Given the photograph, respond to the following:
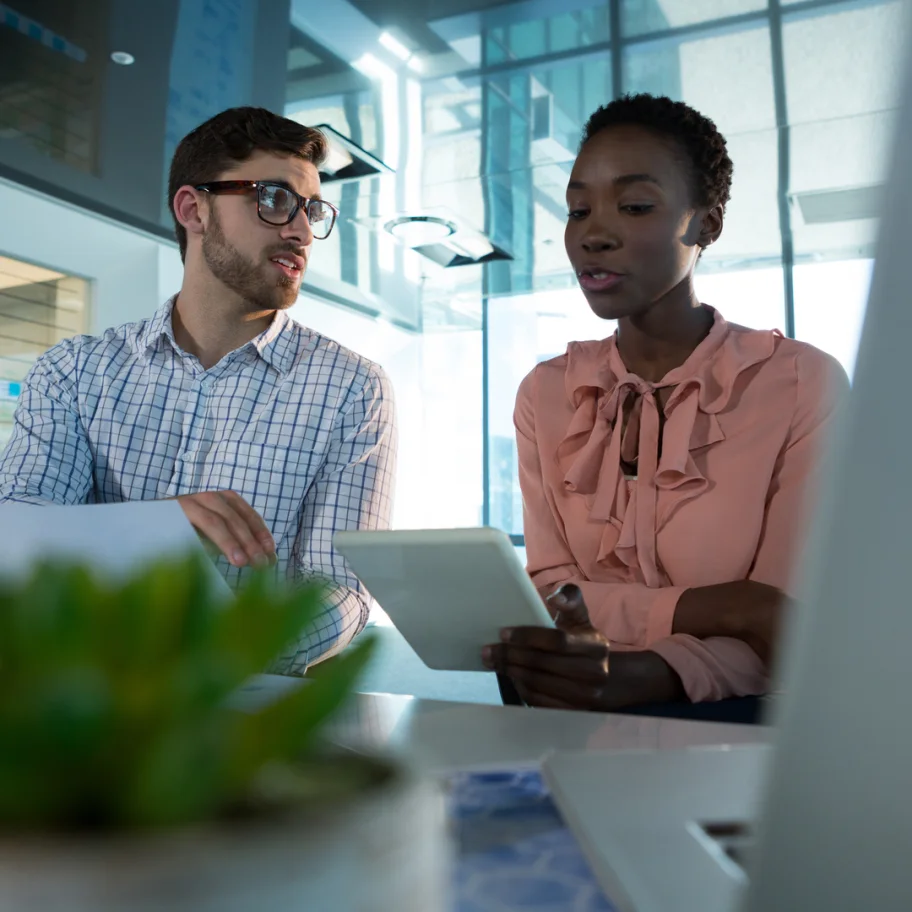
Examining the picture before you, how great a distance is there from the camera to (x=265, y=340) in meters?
1.85

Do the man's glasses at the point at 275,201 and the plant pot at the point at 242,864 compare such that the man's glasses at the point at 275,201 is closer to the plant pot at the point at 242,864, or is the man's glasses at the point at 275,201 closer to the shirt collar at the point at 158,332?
the shirt collar at the point at 158,332

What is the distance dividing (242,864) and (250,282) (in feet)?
6.28

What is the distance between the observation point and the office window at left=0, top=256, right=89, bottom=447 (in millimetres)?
4473

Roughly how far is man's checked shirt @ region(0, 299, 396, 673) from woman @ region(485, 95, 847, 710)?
34cm

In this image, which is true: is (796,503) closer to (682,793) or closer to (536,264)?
(682,793)

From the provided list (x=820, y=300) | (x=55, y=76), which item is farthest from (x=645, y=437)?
(x=820, y=300)

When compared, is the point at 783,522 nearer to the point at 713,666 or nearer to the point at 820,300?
the point at 713,666

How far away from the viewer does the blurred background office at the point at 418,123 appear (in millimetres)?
3344

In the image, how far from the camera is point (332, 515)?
1698 millimetres

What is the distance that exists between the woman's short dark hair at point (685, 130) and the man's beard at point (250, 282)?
0.75 metres

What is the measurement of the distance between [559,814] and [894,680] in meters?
0.31

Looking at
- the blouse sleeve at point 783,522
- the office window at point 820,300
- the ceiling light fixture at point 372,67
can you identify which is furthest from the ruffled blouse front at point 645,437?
the office window at point 820,300

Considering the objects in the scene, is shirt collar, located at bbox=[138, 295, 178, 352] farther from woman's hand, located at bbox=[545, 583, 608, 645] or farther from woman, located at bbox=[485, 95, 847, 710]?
woman's hand, located at bbox=[545, 583, 608, 645]

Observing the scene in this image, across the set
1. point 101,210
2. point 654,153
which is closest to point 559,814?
point 654,153
